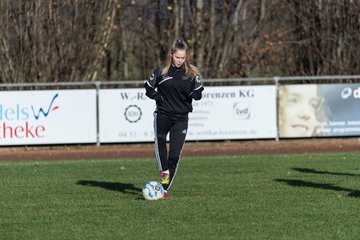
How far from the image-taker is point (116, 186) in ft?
47.1

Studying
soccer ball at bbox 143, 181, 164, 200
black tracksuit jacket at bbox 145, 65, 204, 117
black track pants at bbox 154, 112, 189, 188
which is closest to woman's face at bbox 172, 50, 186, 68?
black tracksuit jacket at bbox 145, 65, 204, 117

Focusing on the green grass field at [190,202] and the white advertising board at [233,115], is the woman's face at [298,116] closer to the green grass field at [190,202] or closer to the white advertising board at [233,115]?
the white advertising board at [233,115]

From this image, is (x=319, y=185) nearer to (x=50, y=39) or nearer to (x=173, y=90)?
(x=173, y=90)

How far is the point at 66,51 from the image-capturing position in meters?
28.5

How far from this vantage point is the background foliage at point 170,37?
28.2m

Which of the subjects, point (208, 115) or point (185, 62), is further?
point (208, 115)

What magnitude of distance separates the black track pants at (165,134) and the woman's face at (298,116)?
1237cm

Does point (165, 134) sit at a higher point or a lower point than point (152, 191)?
higher

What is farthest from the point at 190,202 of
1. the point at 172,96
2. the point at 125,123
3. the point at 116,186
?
the point at 125,123

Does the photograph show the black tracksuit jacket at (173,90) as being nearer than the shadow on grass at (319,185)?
Yes

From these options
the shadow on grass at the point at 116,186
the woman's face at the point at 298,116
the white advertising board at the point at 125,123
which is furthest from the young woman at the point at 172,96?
the woman's face at the point at 298,116

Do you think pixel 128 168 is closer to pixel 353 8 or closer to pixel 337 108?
pixel 337 108

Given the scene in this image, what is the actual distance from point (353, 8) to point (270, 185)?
1714 centimetres

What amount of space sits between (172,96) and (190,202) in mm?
1397
